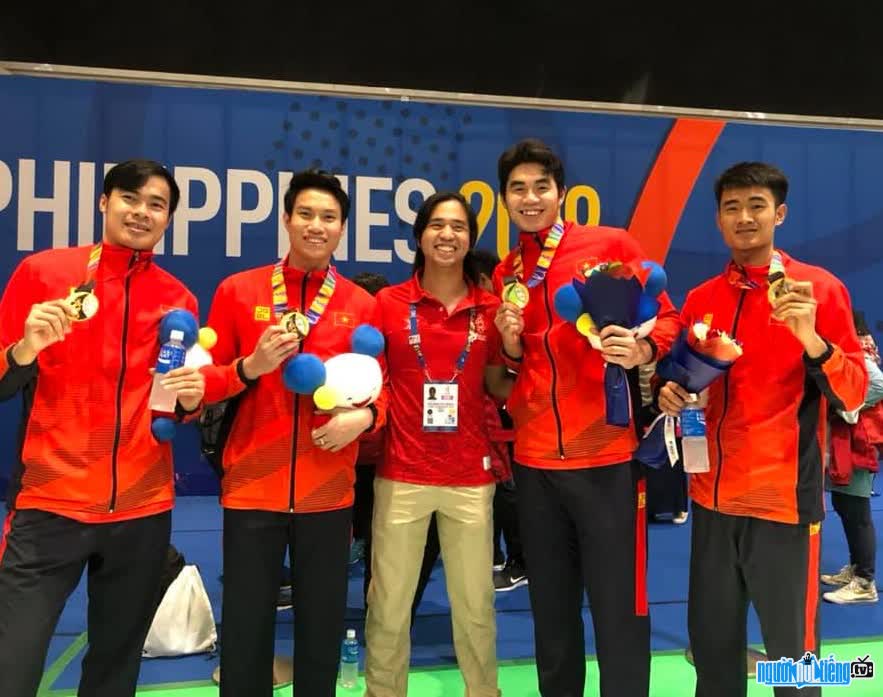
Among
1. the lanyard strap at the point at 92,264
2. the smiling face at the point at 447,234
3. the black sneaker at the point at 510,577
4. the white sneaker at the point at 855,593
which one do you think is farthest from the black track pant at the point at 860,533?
the lanyard strap at the point at 92,264

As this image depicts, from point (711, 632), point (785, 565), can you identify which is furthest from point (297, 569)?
point (785, 565)

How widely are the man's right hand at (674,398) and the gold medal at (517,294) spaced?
1.80ft

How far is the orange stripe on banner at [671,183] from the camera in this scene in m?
6.30

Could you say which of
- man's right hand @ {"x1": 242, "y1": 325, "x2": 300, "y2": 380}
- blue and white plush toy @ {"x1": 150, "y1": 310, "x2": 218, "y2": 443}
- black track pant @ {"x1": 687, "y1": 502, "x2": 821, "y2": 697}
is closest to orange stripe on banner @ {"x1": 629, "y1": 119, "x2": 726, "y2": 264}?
black track pant @ {"x1": 687, "y1": 502, "x2": 821, "y2": 697}

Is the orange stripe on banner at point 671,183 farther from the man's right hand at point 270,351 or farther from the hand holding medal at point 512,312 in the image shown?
the man's right hand at point 270,351

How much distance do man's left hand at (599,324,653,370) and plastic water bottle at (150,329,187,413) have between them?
1304 mm

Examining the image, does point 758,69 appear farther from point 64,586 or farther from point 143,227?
point 64,586

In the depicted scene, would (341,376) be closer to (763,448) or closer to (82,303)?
(82,303)

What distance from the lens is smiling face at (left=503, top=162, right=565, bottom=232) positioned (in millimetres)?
2438

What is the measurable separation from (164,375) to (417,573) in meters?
1.18

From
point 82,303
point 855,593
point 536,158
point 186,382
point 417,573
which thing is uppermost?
point 536,158

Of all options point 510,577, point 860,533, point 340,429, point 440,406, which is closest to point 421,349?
point 440,406

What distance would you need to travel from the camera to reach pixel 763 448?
2170 mm

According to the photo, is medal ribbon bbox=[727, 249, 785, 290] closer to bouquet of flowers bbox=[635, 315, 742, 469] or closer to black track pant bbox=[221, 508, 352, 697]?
bouquet of flowers bbox=[635, 315, 742, 469]
